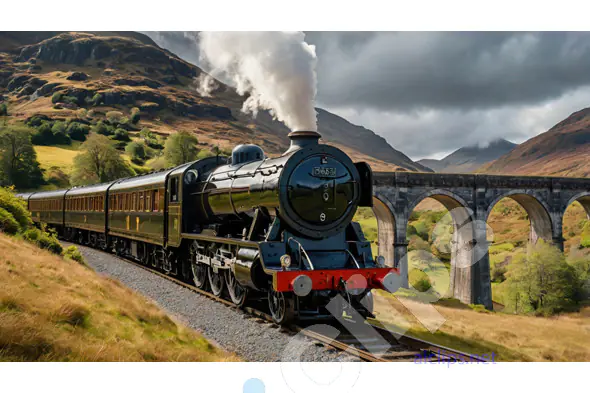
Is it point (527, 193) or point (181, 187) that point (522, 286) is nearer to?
point (527, 193)

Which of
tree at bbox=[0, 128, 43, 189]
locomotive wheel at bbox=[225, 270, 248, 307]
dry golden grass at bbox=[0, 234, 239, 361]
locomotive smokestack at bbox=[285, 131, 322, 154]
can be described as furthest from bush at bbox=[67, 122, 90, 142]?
locomotive smokestack at bbox=[285, 131, 322, 154]

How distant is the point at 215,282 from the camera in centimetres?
1189

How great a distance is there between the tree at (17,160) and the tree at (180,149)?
49.9ft

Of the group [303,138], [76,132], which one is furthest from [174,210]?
[76,132]

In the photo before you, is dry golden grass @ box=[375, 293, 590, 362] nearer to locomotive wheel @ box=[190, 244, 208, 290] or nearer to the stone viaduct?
locomotive wheel @ box=[190, 244, 208, 290]

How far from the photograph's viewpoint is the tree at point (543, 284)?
2853cm

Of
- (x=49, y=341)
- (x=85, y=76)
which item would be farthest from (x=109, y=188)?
(x=85, y=76)

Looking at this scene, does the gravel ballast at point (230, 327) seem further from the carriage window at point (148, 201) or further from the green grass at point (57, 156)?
the green grass at point (57, 156)

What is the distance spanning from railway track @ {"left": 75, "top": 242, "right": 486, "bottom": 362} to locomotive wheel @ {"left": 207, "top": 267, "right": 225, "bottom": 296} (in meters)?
1.73

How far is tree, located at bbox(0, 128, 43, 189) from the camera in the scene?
49719 mm

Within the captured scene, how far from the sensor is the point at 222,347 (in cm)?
774

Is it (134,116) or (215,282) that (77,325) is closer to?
(215,282)

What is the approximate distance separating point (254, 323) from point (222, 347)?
1.31 m

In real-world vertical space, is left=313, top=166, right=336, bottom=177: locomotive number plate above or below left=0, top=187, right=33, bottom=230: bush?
above
